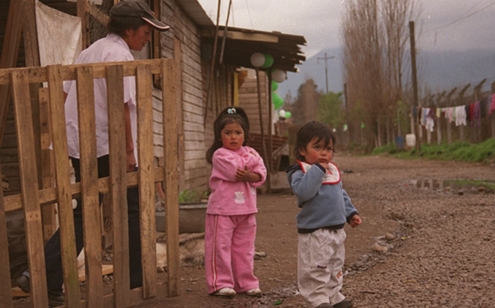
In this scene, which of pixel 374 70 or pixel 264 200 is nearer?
pixel 264 200

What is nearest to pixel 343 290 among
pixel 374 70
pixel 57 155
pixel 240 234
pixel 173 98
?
pixel 240 234

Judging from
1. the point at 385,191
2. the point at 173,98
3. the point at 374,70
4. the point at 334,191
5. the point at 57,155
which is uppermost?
the point at 374,70

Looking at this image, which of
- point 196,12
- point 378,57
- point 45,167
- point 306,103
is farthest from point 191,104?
point 306,103

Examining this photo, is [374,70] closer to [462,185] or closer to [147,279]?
[462,185]

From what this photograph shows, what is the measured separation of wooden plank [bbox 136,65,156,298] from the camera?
162 inches

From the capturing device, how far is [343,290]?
4.58 metres

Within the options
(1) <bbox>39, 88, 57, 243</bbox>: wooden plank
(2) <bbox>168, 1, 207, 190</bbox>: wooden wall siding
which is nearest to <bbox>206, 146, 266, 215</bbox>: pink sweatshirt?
(1) <bbox>39, 88, 57, 243</bbox>: wooden plank

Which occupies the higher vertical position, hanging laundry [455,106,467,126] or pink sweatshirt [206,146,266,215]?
hanging laundry [455,106,467,126]

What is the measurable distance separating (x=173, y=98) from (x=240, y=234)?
1.13 meters

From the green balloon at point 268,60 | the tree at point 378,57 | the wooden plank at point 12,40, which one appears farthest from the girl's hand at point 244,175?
the tree at point 378,57

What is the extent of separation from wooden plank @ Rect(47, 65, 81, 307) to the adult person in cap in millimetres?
143

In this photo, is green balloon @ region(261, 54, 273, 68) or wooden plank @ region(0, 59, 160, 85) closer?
wooden plank @ region(0, 59, 160, 85)

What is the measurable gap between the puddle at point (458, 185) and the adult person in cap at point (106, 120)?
835 centimetres

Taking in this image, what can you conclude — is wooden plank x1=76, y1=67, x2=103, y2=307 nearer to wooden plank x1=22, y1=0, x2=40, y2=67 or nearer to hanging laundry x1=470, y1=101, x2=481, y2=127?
wooden plank x1=22, y1=0, x2=40, y2=67
